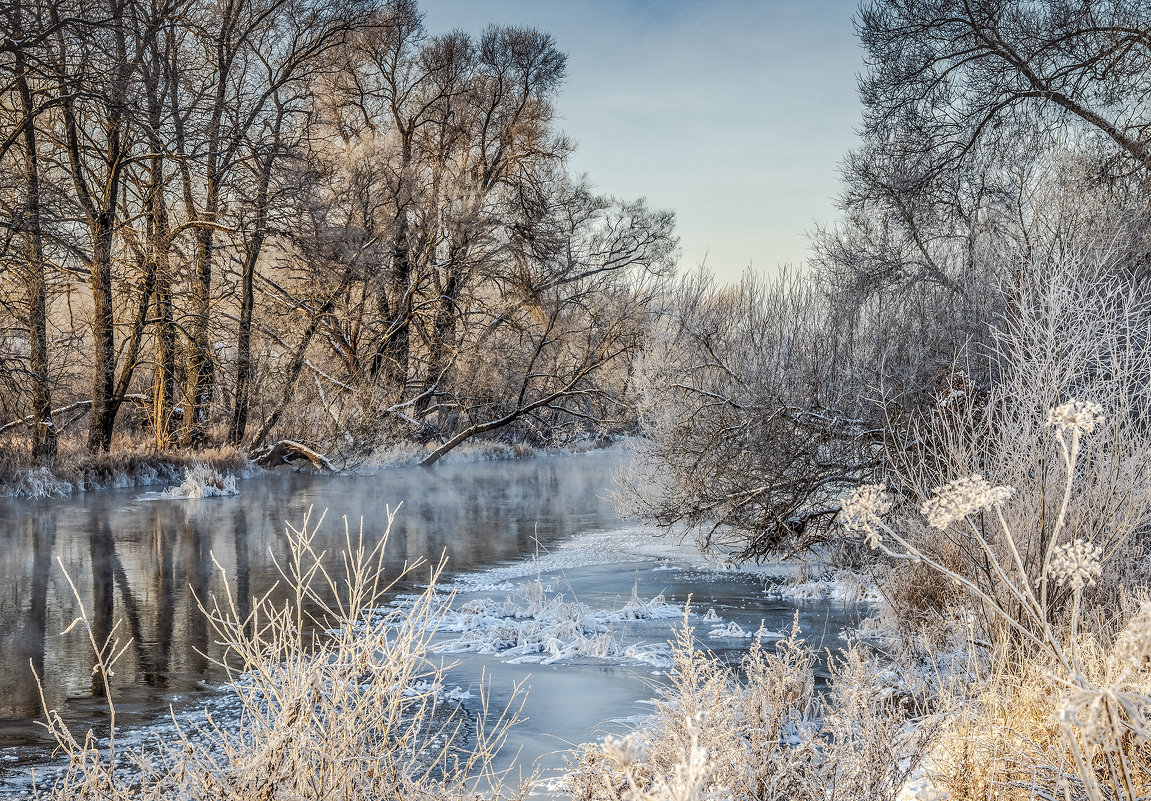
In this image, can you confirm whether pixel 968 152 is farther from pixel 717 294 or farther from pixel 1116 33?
pixel 717 294

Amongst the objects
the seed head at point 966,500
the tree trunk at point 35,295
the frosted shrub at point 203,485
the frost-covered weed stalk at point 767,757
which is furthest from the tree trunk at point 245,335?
the seed head at point 966,500

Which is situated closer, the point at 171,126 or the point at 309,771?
the point at 309,771

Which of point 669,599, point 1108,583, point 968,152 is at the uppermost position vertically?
point 968,152

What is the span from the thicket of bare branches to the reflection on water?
2.50 m

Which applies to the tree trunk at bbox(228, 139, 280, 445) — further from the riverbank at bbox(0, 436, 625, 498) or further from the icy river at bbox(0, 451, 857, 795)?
the icy river at bbox(0, 451, 857, 795)

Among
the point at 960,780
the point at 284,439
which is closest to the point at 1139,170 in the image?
the point at 960,780

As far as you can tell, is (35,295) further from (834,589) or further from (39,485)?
(834,589)

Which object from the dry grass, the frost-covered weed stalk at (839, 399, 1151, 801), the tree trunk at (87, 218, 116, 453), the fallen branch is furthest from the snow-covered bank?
the frost-covered weed stalk at (839, 399, 1151, 801)

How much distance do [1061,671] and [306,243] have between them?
20951 millimetres

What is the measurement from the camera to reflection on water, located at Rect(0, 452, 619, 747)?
7.79 m

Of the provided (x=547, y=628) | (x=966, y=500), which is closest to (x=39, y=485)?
(x=547, y=628)

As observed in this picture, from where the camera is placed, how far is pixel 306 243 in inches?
886

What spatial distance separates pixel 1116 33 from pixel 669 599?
1024 centimetres

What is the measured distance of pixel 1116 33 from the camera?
1286 centimetres
